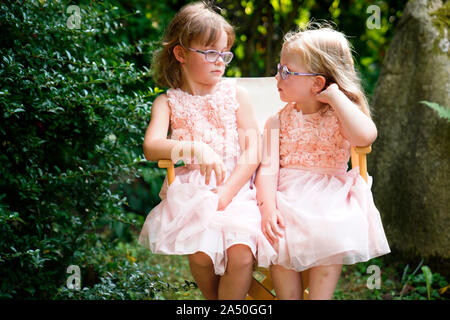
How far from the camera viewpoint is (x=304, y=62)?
2.13 meters

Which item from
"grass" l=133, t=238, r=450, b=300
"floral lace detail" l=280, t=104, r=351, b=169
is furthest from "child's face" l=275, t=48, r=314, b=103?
"grass" l=133, t=238, r=450, b=300

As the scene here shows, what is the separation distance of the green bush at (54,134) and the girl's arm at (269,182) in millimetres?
715

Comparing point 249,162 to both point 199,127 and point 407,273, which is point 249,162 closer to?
point 199,127

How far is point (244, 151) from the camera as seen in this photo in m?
2.33

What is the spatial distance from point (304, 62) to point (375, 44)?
363 cm

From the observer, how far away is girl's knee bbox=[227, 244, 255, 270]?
2.01 metres

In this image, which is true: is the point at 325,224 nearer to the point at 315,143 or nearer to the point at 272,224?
the point at 272,224

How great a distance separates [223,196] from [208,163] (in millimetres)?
189

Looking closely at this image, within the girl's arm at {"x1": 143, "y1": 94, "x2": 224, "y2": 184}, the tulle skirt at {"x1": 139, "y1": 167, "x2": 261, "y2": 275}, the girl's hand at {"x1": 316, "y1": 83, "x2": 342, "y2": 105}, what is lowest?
the tulle skirt at {"x1": 139, "y1": 167, "x2": 261, "y2": 275}

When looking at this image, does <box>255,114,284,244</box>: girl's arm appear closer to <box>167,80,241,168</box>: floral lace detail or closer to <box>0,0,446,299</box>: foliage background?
<box>167,80,241,168</box>: floral lace detail

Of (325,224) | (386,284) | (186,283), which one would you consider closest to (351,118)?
(325,224)

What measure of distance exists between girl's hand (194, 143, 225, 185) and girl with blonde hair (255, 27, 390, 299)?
0.74ft

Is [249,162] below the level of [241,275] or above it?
above
